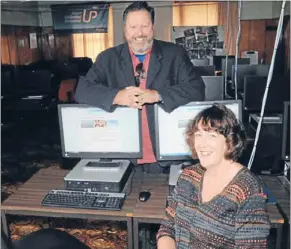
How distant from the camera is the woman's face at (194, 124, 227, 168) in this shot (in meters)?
1.35

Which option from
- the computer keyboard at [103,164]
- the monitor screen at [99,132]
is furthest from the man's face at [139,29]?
the computer keyboard at [103,164]

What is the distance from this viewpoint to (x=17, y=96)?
5.45 meters

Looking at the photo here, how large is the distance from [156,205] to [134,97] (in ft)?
1.77

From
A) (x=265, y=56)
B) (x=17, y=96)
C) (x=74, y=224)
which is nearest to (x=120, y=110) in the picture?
(x=74, y=224)

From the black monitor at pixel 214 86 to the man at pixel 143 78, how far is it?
1.83 metres

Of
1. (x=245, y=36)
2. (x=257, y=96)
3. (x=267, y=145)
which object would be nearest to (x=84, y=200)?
(x=267, y=145)

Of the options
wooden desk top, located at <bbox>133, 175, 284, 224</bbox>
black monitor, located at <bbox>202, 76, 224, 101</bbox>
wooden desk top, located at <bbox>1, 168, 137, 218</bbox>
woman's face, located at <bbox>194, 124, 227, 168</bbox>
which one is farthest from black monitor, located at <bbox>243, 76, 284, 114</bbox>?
woman's face, located at <bbox>194, 124, 227, 168</bbox>

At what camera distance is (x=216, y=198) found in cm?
129

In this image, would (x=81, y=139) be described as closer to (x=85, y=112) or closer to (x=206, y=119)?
(x=85, y=112)

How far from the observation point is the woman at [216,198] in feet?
4.03

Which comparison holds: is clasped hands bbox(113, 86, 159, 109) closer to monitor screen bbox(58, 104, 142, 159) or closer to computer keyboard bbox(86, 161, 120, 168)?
monitor screen bbox(58, 104, 142, 159)

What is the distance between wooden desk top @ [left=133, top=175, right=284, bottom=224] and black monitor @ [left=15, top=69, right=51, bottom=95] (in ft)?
13.1

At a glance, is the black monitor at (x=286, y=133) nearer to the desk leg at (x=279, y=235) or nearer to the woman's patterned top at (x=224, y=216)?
the desk leg at (x=279, y=235)

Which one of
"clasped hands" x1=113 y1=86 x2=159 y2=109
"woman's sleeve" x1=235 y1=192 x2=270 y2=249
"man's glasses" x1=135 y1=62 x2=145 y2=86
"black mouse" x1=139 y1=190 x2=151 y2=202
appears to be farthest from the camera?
"man's glasses" x1=135 y1=62 x2=145 y2=86
